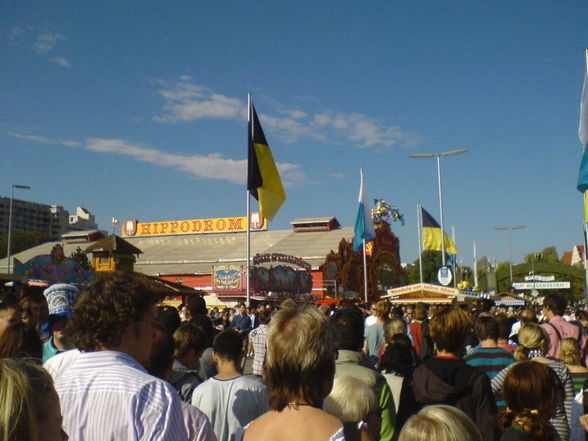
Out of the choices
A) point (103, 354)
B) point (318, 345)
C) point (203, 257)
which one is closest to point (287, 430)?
point (318, 345)

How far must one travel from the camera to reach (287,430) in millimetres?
2377

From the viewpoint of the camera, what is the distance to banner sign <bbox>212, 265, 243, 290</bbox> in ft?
127

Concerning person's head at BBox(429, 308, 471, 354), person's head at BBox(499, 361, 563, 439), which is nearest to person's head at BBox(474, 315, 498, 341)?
person's head at BBox(429, 308, 471, 354)

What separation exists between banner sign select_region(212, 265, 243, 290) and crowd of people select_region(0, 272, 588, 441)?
32874 millimetres

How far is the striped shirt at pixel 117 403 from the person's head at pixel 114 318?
0.11 meters

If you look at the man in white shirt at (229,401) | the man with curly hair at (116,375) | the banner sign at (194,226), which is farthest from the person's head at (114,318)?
the banner sign at (194,226)

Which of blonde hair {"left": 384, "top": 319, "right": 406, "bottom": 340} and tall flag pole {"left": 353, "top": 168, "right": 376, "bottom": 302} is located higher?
tall flag pole {"left": 353, "top": 168, "right": 376, "bottom": 302}

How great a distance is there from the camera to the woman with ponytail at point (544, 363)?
3992mm

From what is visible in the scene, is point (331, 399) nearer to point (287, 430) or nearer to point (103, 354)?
point (287, 430)

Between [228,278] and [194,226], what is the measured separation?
128 feet

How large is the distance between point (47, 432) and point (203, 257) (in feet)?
189

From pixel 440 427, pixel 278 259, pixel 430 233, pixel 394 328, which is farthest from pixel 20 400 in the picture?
pixel 278 259

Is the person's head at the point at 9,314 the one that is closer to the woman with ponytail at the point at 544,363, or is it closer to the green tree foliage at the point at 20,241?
the woman with ponytail at the point at 544,363

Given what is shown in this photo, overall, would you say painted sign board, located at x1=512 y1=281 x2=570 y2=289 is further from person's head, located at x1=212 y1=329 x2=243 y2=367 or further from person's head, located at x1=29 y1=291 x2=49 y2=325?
person's head, located at x1=212 y1=329 x2=243 y2=367
